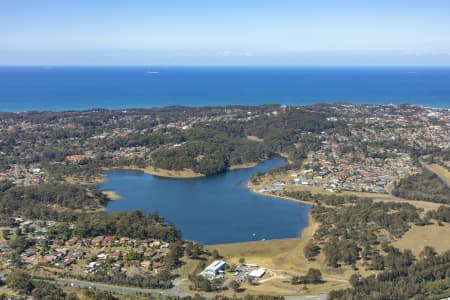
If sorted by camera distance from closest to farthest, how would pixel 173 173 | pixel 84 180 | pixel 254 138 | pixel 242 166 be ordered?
pixel 84 180, pixel 173 173, pixel 242 166, pixel 254 138

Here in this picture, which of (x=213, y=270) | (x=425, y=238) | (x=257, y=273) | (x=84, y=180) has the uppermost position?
(x=425, y=238)

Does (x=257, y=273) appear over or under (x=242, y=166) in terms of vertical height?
over

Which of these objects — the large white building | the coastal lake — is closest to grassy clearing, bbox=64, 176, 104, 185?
the coastal lake

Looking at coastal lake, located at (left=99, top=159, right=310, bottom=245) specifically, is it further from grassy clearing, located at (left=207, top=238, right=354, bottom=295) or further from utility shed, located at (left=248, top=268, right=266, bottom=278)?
utility shed, located at (left=248, top=268, right=266, bottom=278)

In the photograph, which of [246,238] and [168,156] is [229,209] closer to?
[246,238]

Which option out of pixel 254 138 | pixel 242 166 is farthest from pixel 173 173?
pixel 254 138

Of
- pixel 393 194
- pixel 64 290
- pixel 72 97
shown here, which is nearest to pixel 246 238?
pixel 64 290

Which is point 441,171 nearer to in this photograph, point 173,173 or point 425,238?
point 425,238
